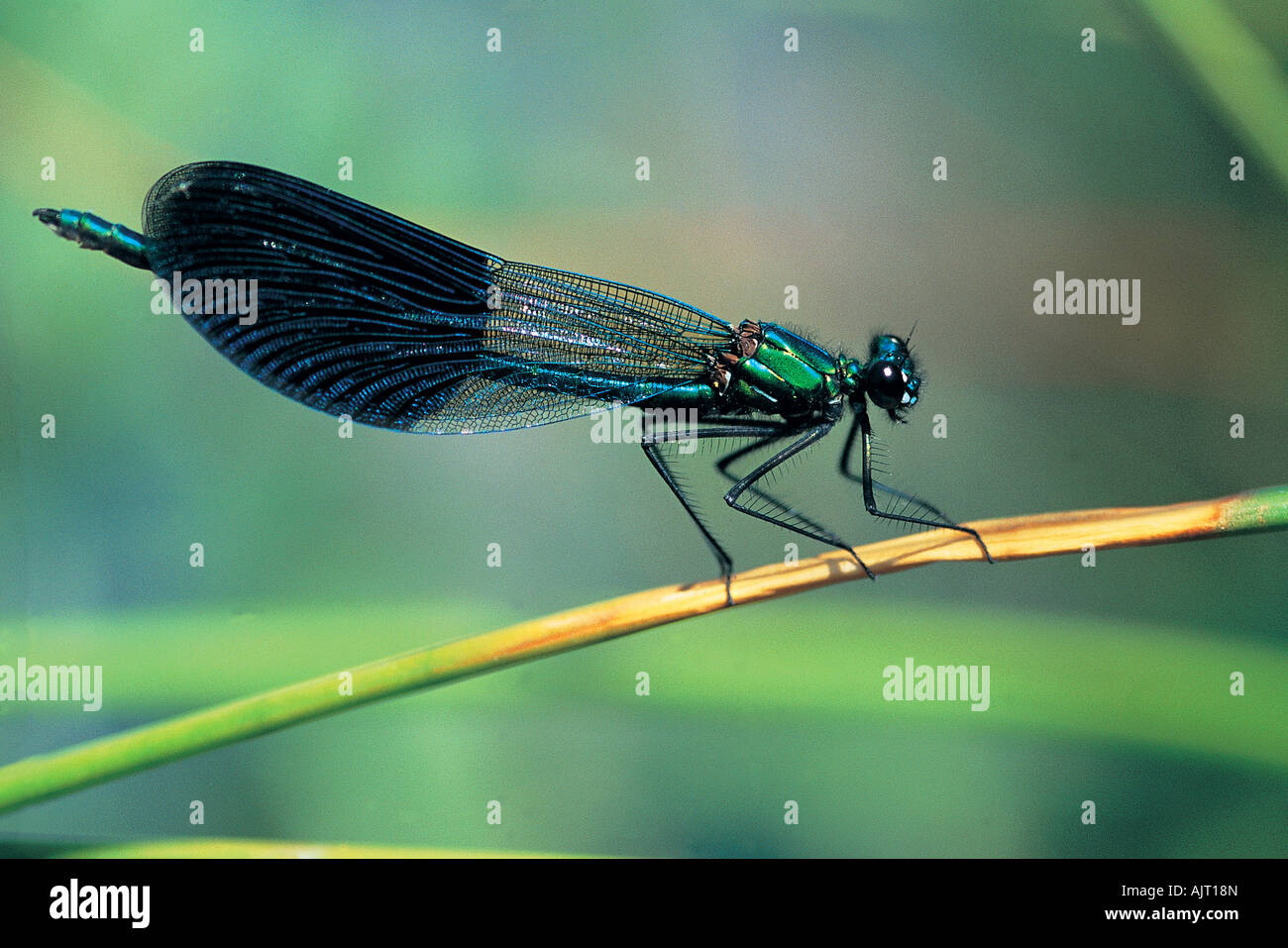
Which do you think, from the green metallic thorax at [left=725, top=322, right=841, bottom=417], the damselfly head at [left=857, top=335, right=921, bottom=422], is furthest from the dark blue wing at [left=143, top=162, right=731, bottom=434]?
the damselfly head at [left=857, top=335, right=921, bottom=422]

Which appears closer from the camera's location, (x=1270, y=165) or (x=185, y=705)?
(x=1270, y=165)

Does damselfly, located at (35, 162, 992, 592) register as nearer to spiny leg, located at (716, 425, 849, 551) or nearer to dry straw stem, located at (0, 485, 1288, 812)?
spiny leg, located at (716, 425, 849, 551)

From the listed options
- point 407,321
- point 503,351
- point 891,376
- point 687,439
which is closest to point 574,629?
point 687,439

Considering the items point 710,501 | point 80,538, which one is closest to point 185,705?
point 80,538

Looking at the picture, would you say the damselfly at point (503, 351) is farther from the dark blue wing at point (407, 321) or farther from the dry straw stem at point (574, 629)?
the dry straw stem at point (574, 629)

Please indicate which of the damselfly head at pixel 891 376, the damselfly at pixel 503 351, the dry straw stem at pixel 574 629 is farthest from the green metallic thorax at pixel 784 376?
the dry straw stem at pixel 574 629

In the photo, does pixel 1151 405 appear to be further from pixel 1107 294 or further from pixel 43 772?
pixel 43 772

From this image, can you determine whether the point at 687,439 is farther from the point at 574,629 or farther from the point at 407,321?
the point at 574,629
